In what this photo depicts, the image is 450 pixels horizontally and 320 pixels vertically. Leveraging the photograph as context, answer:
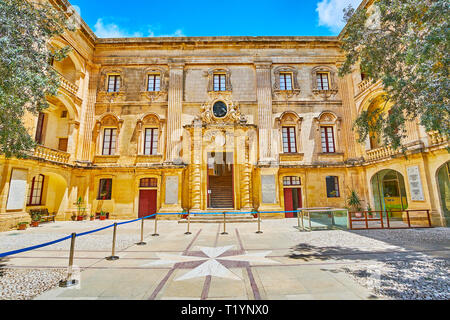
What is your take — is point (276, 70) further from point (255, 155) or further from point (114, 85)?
point (114, 85)

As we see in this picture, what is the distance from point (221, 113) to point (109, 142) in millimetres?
9947

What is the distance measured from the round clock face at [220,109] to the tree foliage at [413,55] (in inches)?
418

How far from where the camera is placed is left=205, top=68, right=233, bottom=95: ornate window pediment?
18.9 metres

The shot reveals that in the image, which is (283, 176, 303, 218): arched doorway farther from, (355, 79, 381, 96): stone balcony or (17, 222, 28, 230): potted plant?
(17, 222, 28, 230): potted plant

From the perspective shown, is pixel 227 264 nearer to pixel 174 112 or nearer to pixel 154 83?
pixel 174 112

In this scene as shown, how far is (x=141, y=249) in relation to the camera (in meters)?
7.36

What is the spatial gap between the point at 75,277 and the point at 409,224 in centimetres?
1474

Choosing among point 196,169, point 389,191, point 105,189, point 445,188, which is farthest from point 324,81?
point 105,189

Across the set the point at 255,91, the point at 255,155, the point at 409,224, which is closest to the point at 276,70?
the point at 255,91

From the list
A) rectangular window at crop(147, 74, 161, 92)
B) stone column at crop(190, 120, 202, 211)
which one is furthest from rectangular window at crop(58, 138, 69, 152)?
stone column at crop(190, 120, 202, 211)

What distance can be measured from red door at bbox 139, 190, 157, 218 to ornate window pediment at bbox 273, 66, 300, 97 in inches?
550

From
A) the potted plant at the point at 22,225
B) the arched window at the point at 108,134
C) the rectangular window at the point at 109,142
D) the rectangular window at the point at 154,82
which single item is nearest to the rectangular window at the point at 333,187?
the rectangular window at the point at 154,82

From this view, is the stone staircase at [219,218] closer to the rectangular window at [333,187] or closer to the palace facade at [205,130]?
the palace facade at [205,130]

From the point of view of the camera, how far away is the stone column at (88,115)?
57.5ft
